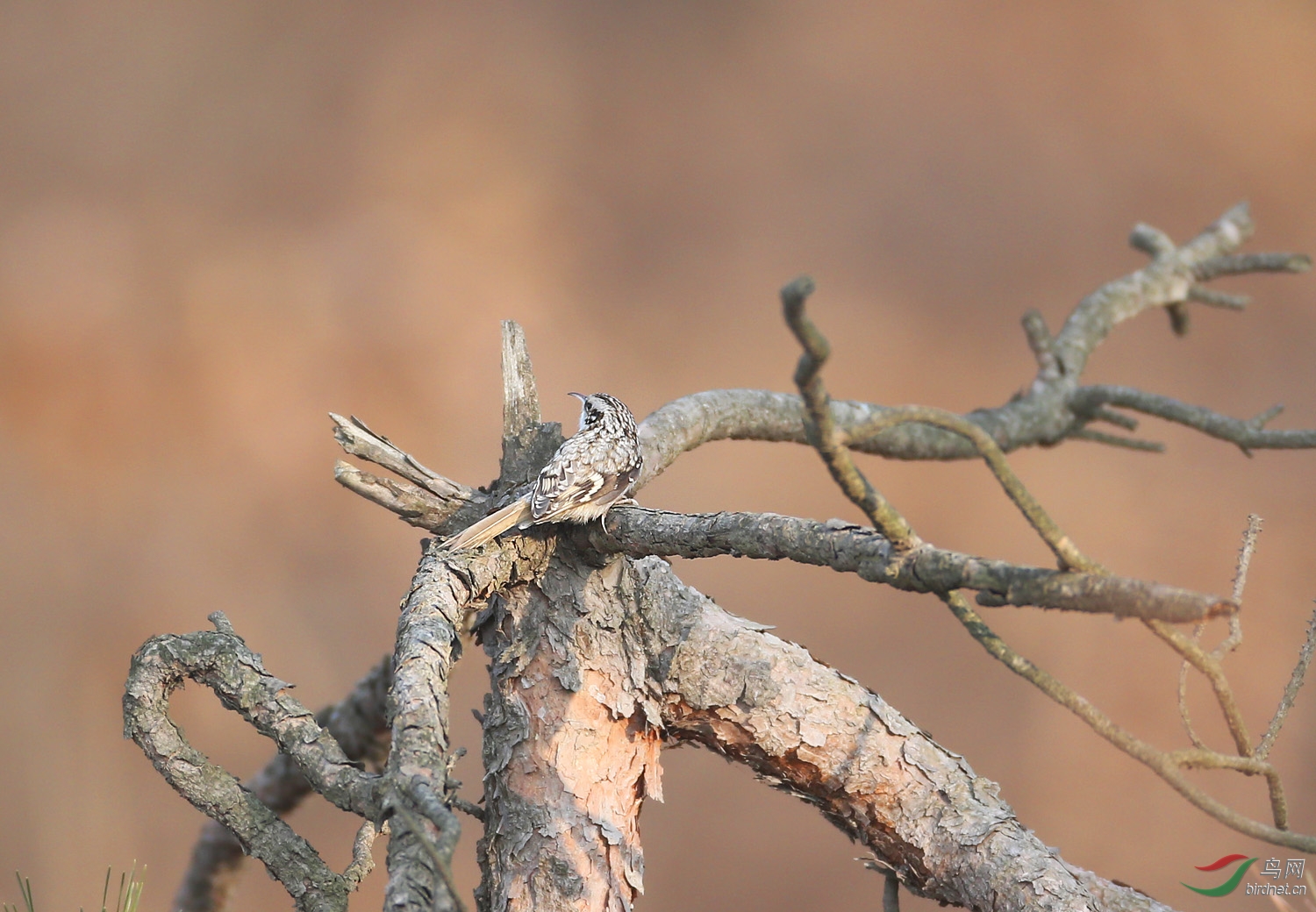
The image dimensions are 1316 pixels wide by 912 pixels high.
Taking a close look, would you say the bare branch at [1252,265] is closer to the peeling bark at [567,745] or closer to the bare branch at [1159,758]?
the bare branch at [1159,758]

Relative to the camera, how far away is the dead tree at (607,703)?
117cm

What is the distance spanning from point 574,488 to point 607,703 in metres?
0.41

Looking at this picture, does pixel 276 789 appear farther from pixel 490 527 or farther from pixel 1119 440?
pixel 1119 440

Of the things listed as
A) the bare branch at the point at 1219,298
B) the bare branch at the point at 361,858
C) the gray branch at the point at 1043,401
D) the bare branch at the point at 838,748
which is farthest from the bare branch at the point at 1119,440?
the bare branch at the point at 361,858

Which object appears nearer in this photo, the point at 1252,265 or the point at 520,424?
the point at 520,424

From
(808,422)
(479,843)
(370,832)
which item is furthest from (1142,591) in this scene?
(479,843)

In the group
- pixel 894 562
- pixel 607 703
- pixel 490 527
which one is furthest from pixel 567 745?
pixel 894 562

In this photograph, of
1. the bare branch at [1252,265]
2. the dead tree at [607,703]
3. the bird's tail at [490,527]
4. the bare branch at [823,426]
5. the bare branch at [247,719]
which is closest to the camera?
the bare branch at [823,426]

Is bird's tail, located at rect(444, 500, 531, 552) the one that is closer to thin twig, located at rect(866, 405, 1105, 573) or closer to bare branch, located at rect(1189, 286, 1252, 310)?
thin twig, located at rect(866, 405, 1105, 573)

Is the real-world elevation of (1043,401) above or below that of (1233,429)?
above

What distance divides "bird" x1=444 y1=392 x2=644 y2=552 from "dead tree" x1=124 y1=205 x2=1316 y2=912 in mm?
43

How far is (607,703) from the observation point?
170 cm

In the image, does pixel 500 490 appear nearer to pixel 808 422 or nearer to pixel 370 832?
pixel 370 832

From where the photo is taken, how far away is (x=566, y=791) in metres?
1.65
